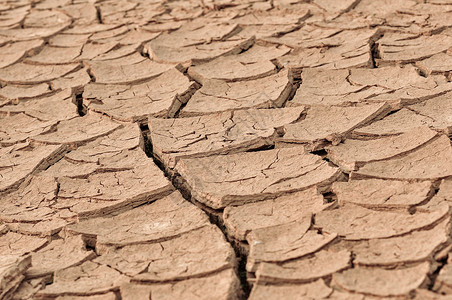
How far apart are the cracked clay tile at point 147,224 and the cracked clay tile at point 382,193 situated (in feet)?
1.20

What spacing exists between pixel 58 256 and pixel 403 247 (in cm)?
82

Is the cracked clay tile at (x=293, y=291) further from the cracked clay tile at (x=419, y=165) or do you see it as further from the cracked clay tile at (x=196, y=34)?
the cracked clay tile at (x=196, y=34)

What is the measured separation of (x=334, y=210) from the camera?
1949 mm

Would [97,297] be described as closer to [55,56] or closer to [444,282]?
[444,282]

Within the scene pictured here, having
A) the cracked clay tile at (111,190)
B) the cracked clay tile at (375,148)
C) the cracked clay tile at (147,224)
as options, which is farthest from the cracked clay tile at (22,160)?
the cracked clay tile at (375,148)

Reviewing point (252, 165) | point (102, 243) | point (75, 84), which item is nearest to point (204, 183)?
point (252, 165)

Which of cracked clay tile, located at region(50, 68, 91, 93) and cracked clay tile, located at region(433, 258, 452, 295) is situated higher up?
cracked clay tile, located at region(433, 258, 452, 295)

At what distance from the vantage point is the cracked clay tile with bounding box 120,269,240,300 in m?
1.67

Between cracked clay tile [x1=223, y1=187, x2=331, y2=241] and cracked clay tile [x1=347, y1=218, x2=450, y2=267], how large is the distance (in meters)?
0.23

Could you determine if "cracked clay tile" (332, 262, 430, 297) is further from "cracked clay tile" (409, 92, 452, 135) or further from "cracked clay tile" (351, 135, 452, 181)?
"cracked clay tile" (409, 92, 452, 135)

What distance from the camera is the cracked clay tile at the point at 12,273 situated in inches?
69.9

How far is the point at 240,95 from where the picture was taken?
2801 millimetres

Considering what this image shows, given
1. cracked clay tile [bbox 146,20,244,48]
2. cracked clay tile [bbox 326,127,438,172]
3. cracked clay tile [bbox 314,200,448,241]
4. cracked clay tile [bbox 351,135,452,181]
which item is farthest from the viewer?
cracked clay tile [bbox 146,20,244,48]

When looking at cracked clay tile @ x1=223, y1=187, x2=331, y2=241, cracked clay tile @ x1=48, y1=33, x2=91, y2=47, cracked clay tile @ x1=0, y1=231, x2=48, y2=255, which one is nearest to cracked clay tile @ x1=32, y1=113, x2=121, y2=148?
cracked clay tile @ x1=0, y1=231, x2=48, y2=255
